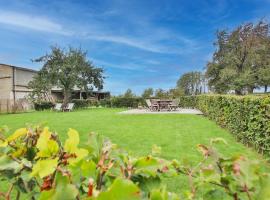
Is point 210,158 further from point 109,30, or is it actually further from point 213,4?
point 109,30

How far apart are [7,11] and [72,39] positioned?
2155 centimetres

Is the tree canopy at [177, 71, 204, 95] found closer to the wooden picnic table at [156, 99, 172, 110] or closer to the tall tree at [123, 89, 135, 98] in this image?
Result: the tall tree at [123, 89, 135, 98]

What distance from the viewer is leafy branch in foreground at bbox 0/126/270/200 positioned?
24.3 inches

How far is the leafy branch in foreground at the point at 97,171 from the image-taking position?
62cm

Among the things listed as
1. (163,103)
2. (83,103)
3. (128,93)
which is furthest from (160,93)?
→ (163,103)

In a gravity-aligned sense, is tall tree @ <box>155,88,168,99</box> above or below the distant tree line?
below

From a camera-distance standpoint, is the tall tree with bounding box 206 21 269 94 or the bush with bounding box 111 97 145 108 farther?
the bush with bounding box 111 97 145 108

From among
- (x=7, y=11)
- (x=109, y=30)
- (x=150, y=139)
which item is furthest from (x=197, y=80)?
(x=150, y=139)

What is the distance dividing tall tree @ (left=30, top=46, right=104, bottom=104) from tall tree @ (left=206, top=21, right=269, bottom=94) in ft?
56.7

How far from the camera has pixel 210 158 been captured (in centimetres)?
83

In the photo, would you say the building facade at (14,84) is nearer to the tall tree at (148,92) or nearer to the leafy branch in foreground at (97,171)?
the tall tree at (148,92)

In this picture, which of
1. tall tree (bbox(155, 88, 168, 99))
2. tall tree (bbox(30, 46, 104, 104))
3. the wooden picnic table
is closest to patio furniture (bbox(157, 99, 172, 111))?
the wooden picnic table

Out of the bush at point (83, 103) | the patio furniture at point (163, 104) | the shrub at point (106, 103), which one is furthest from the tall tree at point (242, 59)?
the bush at point (83, 103)

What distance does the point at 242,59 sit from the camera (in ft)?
128
